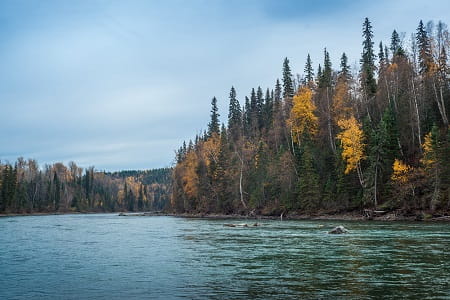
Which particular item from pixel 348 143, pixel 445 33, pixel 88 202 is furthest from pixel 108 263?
pixel 88 202

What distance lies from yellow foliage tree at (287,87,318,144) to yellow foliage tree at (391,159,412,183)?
2320 centimetres

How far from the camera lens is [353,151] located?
5916 cm

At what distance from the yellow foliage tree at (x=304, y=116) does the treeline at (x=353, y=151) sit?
0.60 feet

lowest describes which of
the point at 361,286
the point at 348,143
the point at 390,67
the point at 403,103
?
the point at 361,286

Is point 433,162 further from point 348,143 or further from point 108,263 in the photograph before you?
point 108,263

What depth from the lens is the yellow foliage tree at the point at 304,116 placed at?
75.5m

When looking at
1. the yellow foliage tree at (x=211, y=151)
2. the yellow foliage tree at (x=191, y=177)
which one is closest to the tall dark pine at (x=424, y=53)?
the yellow foliage tree at (x=211, y=151)

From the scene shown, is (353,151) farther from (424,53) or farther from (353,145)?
(424,53)

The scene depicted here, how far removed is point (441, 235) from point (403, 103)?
116 feet

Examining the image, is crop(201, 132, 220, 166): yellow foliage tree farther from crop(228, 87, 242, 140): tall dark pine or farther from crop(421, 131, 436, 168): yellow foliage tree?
crop(421, 131, 436, 168): yellow foliage tree

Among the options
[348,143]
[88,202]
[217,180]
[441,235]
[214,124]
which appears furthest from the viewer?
[88,202]

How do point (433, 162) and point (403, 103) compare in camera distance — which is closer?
point (433, 162)

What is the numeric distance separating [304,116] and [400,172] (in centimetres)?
2600

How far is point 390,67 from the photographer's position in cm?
6819
